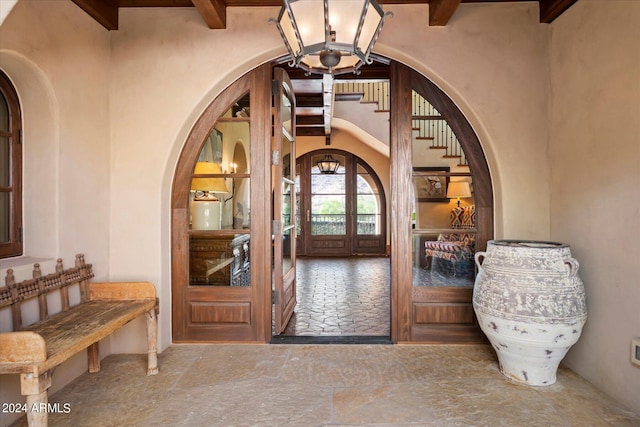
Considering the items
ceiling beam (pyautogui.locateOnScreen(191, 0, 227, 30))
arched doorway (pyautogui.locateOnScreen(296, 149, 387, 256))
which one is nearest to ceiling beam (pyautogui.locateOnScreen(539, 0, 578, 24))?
ceiling beam (pyautogui.locateOnScreen(191, 0, 227, 30))

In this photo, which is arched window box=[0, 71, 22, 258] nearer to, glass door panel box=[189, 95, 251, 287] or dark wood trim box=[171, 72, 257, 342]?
dark wood trim box=[171, 72, 257, 342]

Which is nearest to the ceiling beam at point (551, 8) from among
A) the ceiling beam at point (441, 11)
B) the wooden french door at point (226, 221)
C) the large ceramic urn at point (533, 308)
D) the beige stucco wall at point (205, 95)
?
the beige stucco wall at point (205, 95)

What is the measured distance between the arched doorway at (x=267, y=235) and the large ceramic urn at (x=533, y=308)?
69 cm

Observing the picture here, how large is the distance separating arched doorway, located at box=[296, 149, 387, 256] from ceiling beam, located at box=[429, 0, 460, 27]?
6.59 metres

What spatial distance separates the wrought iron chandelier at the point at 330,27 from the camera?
71.3 inches

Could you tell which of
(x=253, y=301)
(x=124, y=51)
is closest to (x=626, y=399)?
(x=253, y=301)

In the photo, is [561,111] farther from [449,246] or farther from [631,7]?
[449,246]

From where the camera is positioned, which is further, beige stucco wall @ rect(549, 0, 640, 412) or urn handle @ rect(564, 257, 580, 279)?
urn handle @ rect(564, 257, 580, 279)

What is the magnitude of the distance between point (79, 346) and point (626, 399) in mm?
3118

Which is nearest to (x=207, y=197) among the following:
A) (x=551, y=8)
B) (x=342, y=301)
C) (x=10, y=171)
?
(x=10, y=171)

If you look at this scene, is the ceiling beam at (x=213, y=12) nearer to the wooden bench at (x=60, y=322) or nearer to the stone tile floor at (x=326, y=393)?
the wooden bench at (x=60, y=322)

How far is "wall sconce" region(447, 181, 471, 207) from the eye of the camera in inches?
128

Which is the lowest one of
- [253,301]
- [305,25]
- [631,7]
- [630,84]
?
[253,301]

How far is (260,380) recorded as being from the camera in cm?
262
